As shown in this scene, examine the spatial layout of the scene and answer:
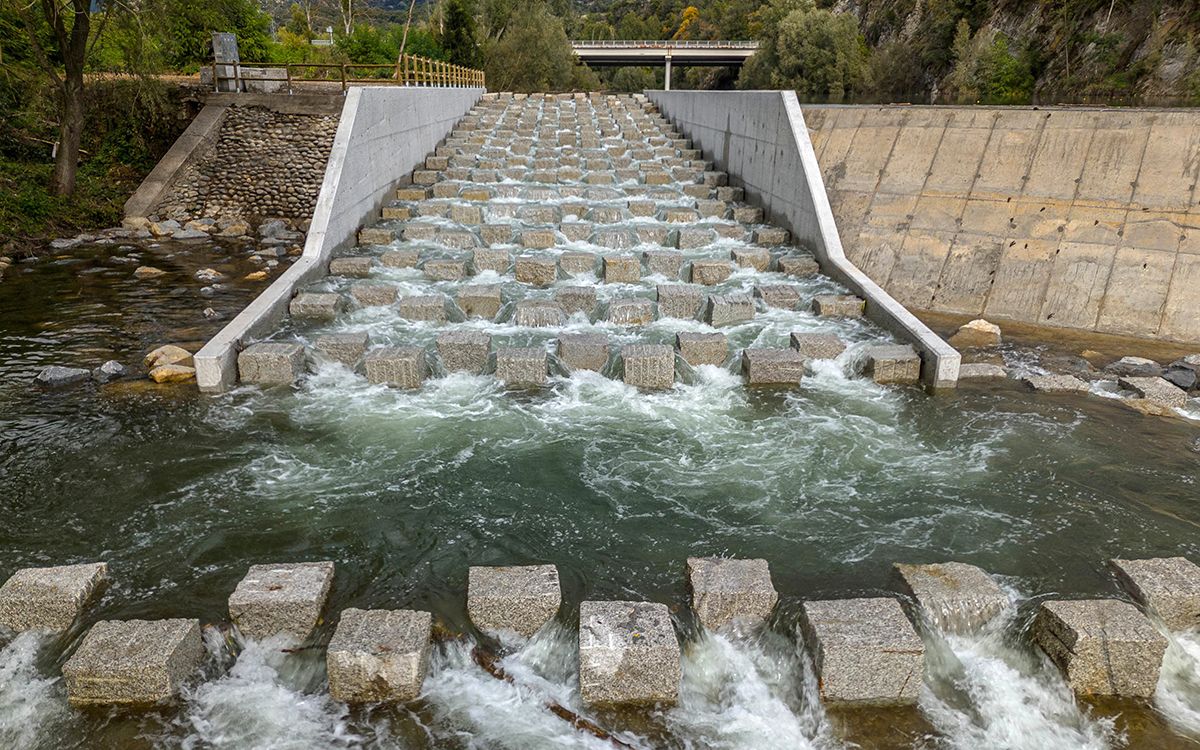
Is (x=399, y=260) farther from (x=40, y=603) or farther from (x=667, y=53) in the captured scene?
(x=667, y=53)

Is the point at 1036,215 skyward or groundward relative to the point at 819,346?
skyward

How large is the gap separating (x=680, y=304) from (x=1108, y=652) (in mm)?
6295

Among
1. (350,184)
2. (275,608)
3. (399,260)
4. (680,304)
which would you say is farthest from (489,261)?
(275,608)

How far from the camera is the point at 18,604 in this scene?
4.43 metres

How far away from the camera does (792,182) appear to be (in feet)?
40.0

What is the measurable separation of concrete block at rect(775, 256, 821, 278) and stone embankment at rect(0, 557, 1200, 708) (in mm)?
6766

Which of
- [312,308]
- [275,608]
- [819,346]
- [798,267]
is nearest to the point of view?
[275,608]

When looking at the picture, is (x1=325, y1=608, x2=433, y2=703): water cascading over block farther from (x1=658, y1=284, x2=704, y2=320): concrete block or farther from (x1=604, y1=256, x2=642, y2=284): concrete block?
(x1=604, y1=256, x2=642, y2=284): concrete block

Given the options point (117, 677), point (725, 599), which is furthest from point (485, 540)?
point (117, 677)

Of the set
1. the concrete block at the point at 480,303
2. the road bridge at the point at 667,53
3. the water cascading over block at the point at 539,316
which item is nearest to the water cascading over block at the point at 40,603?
the water cascading over block at the point at 539,316

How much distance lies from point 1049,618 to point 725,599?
1892mm

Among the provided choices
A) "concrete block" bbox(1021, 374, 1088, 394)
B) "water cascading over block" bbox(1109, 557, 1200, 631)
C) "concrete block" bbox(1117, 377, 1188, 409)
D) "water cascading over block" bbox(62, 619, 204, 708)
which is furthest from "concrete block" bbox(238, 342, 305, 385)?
"concrete block" bbox(1117, 377, 1188, 409)

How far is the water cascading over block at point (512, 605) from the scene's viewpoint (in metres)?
4.44

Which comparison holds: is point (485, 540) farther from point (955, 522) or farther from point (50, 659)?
point (955, 522)
